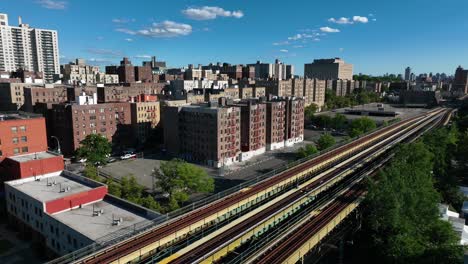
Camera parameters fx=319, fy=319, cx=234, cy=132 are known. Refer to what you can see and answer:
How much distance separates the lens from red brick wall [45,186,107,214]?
133 ft

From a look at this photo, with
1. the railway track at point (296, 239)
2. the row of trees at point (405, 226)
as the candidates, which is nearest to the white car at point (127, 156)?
the railway track at point (296, 239)

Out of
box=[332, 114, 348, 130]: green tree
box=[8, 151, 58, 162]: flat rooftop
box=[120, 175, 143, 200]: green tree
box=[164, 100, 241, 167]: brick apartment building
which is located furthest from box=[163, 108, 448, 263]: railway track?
box=[332, 114, 348, 130]: green tree

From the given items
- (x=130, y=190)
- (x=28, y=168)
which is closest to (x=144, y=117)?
(x=130, y=190)

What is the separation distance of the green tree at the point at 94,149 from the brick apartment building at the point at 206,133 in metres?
18.8

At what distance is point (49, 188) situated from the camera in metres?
47.7

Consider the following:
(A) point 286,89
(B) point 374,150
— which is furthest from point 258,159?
(A) point 286,89

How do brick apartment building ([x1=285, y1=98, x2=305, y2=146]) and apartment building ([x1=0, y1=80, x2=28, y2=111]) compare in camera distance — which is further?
apartment building ([x1=0, y1=80, x2=28, y2=111])

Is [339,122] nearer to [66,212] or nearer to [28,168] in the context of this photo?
[28,168]

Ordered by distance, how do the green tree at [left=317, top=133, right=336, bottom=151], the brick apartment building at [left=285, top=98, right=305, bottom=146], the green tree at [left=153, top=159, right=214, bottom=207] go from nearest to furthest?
the green tree at [left=153, top=159, right=214, bottom=207], the green tree at [left=317, top=133, right=336, bottom=151], the brick apartment building at [left=285, top=98, right=305, bottom=146]

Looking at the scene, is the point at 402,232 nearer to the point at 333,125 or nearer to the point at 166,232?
the point at 166,232

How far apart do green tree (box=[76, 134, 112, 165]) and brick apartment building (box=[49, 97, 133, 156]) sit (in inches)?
211

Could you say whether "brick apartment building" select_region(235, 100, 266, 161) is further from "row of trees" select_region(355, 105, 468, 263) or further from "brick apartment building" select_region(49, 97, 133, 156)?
"row of trees" select_region(355, 105, 468, 263)

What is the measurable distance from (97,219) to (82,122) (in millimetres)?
53140

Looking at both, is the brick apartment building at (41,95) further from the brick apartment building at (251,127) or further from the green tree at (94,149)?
the brick apartment building at (251,127)
